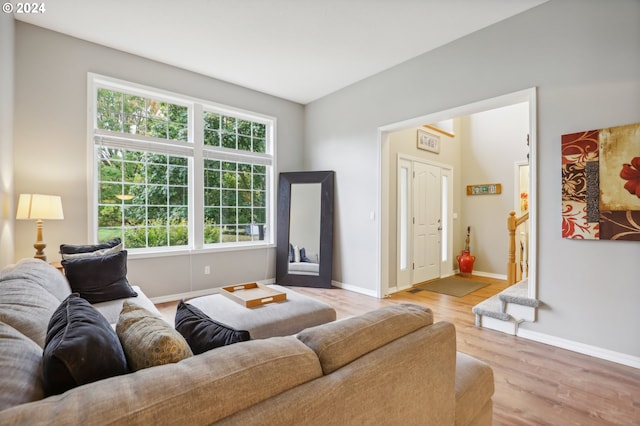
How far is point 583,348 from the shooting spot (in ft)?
8.50

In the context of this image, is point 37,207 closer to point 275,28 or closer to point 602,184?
point 275,28

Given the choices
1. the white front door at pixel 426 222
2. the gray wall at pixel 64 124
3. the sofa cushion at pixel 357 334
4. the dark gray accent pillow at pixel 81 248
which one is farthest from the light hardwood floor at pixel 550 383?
the gray wall at pixel 64 124

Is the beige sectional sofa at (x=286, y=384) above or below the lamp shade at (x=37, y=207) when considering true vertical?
below

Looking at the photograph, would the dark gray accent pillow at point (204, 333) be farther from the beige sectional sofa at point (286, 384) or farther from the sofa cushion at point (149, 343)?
the beige sectional sofa at point (286, 384)

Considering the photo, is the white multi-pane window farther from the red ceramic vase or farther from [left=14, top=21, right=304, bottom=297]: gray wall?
the red ceramic vase

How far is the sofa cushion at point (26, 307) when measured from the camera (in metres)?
1.12

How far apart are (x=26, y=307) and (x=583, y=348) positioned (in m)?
3.74

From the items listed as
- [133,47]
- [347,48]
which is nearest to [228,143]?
[133,47]

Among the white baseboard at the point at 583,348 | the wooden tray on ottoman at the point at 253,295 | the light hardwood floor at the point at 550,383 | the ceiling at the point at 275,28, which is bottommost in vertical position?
the light hardwood floor at the point at 550,383

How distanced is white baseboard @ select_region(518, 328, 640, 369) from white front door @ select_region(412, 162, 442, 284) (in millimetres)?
2124

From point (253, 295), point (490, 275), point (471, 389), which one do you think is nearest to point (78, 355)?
point (471, 389)

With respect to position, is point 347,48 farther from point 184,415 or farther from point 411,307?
point 184,415

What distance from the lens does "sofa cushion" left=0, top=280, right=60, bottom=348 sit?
1116 millimetres

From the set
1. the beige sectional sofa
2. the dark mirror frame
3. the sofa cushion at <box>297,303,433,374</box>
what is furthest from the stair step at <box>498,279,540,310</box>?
the dark mirror frame
